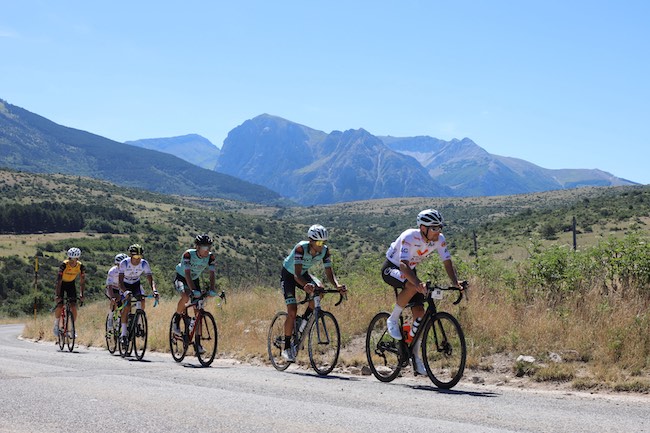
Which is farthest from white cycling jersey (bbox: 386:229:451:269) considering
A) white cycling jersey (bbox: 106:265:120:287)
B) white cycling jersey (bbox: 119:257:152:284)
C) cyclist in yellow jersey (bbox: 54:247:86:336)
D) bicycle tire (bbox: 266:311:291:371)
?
cyclist in yellow jersey (bbox: 54:247:86:336)

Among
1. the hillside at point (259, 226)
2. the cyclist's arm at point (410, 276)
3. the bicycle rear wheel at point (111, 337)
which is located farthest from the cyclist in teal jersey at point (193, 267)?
the hillside at point (259, 226)

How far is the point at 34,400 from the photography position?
833 centimetres

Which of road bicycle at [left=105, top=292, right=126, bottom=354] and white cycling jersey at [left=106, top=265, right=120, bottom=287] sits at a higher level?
white cycling jersey at [left=106, top=265, right=120, bottom=287]

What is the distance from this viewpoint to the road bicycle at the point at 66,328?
17469mm

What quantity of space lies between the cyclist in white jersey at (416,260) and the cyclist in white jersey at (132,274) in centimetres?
742

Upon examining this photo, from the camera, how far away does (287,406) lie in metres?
7.75

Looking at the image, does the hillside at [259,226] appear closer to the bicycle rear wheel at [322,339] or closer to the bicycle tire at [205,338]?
the bicycle tire at [205,338]

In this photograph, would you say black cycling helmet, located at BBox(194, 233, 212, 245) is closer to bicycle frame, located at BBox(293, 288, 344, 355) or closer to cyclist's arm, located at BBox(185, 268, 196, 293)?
cyclist's arm, located at BBox(185, 268, 196, 293)

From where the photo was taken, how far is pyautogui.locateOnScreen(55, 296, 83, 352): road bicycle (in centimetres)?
1747

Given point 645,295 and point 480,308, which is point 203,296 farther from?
point 645,295

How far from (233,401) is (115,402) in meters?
1.41

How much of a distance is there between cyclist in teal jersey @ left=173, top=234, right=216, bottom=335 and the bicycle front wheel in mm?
4857

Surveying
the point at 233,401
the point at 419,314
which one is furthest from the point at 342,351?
the point at 233,401

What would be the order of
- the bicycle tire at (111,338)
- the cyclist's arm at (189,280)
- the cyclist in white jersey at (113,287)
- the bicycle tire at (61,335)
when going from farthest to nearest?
1. the bicycle tire at (61,335)
2. the cyclist in white jersey at (113,287)
3. the bicycle tire at (111,338)
4. the cyclist's arm at (189,280)
